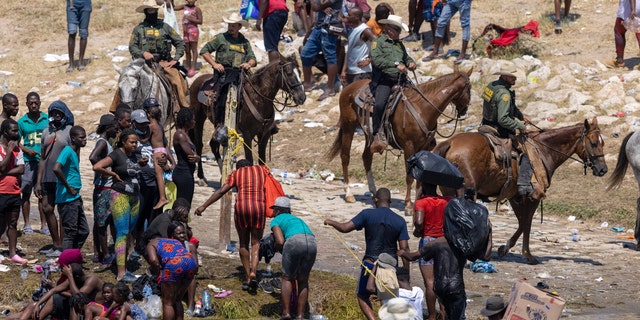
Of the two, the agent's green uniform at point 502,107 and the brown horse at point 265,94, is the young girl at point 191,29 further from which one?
the agent's green uniform at point 502,107

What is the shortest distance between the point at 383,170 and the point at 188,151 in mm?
7151

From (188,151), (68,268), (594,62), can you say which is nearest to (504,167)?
(188,151)

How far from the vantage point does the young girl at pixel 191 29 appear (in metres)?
24.5

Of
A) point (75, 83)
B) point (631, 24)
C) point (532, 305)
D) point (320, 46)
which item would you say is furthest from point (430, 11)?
point (532, 305)

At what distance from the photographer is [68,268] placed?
11.2m

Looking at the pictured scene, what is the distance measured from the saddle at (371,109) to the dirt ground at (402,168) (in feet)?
3.74

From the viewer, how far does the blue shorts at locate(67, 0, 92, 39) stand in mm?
25969

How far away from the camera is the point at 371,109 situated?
17844 mm

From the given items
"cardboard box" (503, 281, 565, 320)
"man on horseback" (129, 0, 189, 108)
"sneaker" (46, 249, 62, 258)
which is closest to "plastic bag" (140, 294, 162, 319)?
"sneaker" (46, 249, 62, 258)

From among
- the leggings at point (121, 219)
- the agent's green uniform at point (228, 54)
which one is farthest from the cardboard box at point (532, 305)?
the agent's green uniform at point (228, 54)

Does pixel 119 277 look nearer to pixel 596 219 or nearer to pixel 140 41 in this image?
pixel 140 41

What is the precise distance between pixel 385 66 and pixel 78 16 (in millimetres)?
11022

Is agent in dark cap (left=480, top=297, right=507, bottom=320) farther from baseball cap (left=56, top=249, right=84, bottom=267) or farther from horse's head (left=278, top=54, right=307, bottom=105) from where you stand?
horse's head (left=278, top=54, right=307, bottom=105)

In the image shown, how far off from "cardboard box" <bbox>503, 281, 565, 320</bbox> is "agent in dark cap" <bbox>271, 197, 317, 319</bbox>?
265 centimetres
